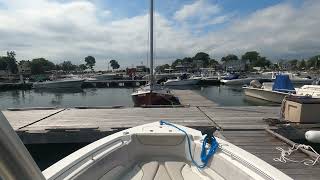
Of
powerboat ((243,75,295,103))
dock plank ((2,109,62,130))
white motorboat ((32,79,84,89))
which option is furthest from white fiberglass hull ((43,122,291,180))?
white motorboat ((32,79,84,89))

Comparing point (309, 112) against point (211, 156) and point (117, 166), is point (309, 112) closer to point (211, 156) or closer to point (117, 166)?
point (211, 156)

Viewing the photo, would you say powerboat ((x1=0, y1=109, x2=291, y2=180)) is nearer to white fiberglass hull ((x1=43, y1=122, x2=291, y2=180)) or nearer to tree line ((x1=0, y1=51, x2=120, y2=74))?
white fiberglass hull ((x1=43, y1=122, x2=291, y2=180))

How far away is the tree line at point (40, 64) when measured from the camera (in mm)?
94250

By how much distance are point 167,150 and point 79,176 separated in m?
1.87

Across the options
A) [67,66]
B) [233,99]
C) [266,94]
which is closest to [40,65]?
[67,66]

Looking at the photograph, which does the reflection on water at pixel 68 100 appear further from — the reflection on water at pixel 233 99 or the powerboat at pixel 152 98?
the reflection on water at pixel 233 99

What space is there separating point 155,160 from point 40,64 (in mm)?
109702

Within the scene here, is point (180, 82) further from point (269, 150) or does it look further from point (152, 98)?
point (269, 150)

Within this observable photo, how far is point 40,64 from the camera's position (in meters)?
106

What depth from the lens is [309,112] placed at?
8.62 meters

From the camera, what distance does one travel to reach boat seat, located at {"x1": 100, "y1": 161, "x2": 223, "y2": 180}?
429 cm

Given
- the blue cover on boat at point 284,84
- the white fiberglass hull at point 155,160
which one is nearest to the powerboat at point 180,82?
the blue cover on boat at point 284,84

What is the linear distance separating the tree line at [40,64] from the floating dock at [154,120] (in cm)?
8534

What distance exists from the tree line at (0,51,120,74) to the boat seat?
92204 mm
